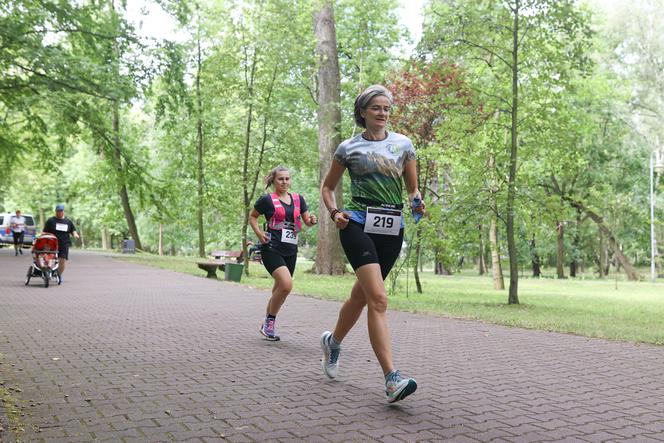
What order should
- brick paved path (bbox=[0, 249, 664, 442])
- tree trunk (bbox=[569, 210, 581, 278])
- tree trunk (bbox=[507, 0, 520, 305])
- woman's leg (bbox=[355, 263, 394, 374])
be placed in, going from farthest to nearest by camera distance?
1. tree trunk (bbox=[569, 210, 581, 278])
2. tree trunk (bbox=[507, 0, 520, 305])
3. woman's leg (bbox=[355, 263, 394, 374])
4. brick paved path (bbox=[0, 249, 664, 442])

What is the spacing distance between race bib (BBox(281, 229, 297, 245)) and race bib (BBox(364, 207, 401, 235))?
2.98 meters

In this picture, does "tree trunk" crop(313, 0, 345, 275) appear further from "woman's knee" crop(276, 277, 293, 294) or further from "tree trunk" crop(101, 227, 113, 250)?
"tree trunk" crop(101, 227, 113, 250)

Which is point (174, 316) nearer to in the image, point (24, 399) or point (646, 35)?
point (24, 399)

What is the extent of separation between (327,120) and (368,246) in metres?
19.3

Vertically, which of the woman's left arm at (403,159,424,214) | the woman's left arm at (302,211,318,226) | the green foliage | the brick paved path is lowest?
the brick paved path

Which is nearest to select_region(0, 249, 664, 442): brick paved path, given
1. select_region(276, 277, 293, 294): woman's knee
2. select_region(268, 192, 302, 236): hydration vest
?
select_region(276, 277, 293, 294): woman's knee

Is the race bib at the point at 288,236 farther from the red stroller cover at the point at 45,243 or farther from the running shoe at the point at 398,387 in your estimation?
the red stroller cover at the point at 45,243

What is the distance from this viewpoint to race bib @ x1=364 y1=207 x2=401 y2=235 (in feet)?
15.4

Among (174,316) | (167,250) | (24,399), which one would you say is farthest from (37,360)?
(167,250)

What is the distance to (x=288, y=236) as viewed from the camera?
759 cm

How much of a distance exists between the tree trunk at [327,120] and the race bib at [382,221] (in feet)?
61.6

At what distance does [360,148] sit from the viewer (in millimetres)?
4789

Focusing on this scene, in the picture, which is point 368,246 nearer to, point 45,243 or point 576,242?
point 45,243

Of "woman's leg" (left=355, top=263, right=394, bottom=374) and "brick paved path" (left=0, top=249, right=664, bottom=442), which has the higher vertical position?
"woman's leg" (left=355, top=263, right=394, bottom=374)
